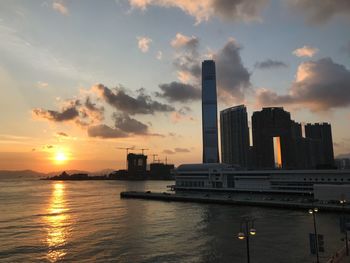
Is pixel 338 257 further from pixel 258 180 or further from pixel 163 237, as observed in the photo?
pixel 258 180

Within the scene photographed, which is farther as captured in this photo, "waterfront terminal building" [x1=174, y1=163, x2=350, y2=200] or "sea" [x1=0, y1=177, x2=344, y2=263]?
"waterfront terminal building" [x1=174, y1=163, x2=350, y2=200]

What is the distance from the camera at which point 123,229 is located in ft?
247

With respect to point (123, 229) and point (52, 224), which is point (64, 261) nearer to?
point (123, 229)

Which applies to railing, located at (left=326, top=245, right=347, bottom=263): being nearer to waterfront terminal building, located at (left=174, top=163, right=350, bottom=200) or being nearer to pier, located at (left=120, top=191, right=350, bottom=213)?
pier, located at (left=120, top=191, right=350, bottom=213)

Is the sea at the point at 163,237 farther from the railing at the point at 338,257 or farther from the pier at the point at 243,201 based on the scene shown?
the railing at the point at 338,257

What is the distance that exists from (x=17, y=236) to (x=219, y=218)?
161 ft

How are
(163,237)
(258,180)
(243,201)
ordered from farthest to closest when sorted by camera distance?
1. (258,180)
2. (243,201)
3. (163,237)

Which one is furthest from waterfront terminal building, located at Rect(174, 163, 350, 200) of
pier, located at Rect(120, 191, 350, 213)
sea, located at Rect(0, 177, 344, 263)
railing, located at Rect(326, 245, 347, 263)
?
railing, located at Rect(326, 245, 347, 263)

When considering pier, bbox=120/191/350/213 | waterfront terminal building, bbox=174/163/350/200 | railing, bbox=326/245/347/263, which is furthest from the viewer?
waterfront terminal building, bbox=174/163/350/200

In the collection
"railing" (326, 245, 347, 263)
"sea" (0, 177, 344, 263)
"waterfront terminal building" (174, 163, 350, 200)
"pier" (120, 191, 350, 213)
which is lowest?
"sea" (0, 177, 344, 263)

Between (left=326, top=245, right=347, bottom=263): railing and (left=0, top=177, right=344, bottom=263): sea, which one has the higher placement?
(left=326, top=245, right=347, bottom=263): railing

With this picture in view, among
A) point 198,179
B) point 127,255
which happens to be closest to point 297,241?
point 127,255

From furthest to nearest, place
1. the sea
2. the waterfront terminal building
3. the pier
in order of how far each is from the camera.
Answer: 1. the waterfront terminal building
2. the pier
3. the sea

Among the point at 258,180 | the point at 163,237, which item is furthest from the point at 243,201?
the point at 163,237
